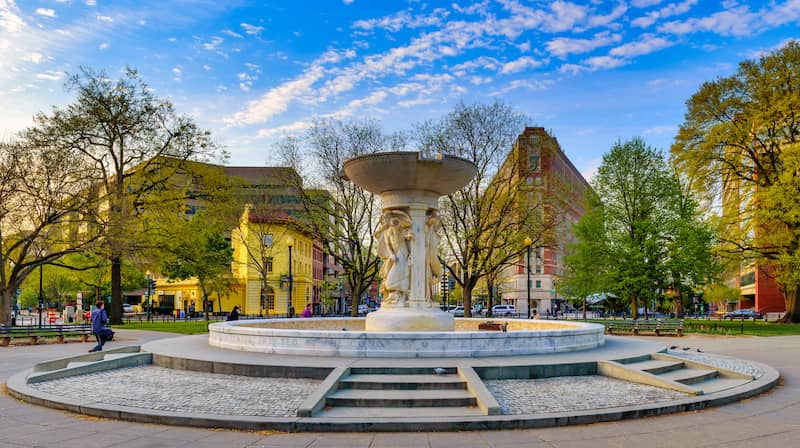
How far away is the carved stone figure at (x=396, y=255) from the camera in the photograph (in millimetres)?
15508

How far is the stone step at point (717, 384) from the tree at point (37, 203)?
25385mm

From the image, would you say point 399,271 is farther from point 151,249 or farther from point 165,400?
point 151,249

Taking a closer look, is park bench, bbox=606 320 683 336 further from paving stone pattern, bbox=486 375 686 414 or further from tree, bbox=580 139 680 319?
paving stone pattern, bbox=486 375 686 414

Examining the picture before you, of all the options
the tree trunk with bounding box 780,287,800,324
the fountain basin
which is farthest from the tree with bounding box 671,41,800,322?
the fountain basin

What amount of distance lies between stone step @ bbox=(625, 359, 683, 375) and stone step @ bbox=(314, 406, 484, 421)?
4.18 metres

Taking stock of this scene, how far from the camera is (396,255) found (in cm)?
1570

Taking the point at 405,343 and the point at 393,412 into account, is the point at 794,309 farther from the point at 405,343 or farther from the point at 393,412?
the point at 393,412

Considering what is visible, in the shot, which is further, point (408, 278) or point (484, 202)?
point (484, 202)

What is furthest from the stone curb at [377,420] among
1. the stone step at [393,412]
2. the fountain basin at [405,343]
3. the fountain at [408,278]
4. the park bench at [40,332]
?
the park bench at [40,332]

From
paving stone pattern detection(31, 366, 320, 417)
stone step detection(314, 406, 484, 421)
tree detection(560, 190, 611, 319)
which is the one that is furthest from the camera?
tree detection(560, 190, 611, 319)

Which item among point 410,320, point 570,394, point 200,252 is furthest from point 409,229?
point 200,252

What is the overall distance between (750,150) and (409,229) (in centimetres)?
2972

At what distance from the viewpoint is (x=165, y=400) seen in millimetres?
8969

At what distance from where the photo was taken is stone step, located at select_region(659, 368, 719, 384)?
10.9 m
